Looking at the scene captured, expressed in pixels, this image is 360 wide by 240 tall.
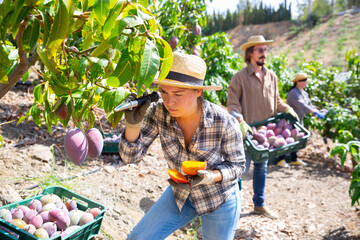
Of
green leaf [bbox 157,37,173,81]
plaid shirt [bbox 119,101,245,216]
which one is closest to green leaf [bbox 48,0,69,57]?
green leaf [bbox 157,37,173,81]

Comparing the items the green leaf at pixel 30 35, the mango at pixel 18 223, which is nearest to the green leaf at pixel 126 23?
the green leaf at pixel 30 35

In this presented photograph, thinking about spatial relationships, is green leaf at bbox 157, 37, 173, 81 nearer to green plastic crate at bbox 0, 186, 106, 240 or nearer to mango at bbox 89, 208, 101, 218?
green plastic crate at bbox 0, 186, 106, 240

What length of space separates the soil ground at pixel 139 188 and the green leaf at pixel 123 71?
160 centimetres

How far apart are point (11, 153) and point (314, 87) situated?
4.96 metres

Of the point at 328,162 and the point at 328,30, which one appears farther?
the point at 328,30

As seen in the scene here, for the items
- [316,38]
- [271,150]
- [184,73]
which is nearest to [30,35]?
[184,73]

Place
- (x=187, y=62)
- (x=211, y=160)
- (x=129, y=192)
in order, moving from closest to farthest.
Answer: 1. (x=187, y=62)
2. (x=211, y=160)
3. (x=129, y=192)

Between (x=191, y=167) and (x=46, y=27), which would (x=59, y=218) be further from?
(x=46, y=27)

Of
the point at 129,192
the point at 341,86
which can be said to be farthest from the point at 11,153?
the point at 341,86

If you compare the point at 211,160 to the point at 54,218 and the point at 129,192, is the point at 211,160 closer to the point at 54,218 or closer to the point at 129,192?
the point at 54,218

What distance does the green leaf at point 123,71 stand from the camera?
0.96m

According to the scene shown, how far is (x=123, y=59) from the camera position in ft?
3.15

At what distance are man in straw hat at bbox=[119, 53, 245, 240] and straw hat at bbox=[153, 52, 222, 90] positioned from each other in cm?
1

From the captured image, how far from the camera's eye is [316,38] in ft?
68.8
